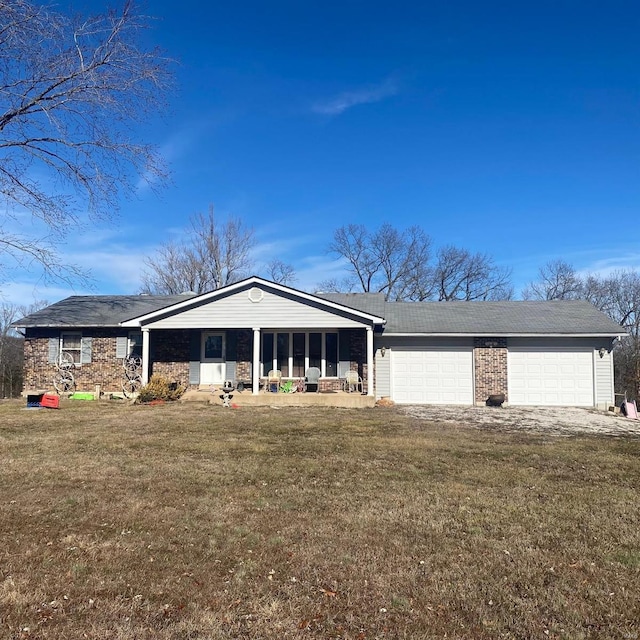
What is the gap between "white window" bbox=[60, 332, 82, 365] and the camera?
1800cm

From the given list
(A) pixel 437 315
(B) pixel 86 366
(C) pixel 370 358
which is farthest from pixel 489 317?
(B) pixel 86 366

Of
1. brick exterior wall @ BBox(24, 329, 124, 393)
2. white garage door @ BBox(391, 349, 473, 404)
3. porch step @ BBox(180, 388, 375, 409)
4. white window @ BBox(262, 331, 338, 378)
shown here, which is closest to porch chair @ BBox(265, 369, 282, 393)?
white window @ BBox(262, 331, 338, 378)

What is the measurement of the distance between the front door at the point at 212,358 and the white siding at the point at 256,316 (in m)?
1.48

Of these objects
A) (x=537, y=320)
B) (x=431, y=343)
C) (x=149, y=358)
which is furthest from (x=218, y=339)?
(x=537, y=320)

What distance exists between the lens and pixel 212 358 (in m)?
17.8

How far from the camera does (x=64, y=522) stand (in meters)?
4.65

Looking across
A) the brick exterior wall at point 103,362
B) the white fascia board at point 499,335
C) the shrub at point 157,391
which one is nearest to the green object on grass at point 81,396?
the brick exterior wall at point 103,362

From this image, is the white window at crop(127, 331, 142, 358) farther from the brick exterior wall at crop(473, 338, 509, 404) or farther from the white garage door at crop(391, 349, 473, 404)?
the brick exterior wall at crop(473, 338, 509, 404)

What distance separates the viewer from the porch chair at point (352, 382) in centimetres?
1661

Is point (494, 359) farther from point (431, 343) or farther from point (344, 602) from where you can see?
point (344, 602)

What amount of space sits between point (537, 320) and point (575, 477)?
12063mm

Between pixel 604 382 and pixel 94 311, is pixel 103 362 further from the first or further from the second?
pixel 604 382

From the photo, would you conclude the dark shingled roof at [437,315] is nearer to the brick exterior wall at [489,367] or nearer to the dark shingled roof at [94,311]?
the dark shingled roof at [94,311]

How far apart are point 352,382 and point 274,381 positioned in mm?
2661
